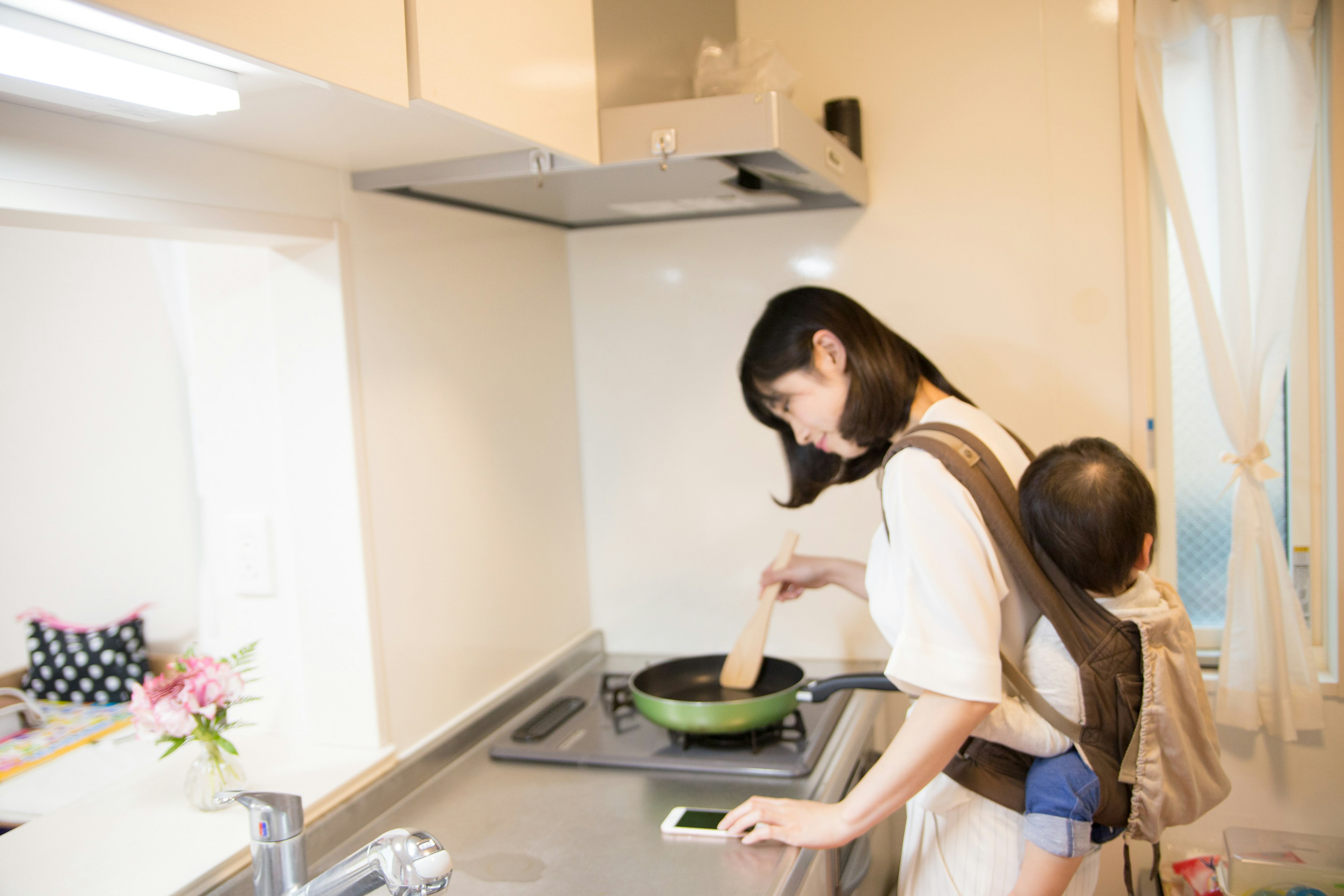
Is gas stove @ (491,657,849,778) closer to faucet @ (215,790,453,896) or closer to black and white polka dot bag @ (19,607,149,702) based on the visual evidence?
faucet @ (215,790,453,896)

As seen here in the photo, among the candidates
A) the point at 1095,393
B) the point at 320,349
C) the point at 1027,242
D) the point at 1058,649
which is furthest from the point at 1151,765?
the point at 320,349

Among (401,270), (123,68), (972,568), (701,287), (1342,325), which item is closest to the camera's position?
(123,68)

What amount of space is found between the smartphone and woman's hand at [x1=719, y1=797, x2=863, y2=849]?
0.04 ft

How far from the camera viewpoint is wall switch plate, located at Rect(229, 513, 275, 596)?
1500 millimetres

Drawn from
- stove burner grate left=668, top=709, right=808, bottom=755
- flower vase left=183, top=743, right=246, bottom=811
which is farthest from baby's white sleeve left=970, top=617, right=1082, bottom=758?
flower vase left=183, top=743, right=246, bottom=811

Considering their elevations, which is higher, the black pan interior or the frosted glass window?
the frosted glass window

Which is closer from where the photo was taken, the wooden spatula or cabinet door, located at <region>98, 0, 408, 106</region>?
cabinet door, located at <region>98, 0, 408, 106</region>

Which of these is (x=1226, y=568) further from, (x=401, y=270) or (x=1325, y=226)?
(x=401, y=270)

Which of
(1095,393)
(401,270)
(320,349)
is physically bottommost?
(1095,393)

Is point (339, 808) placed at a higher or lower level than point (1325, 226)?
lower

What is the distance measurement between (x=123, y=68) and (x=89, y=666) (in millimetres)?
1484

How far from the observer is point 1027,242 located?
189 cm

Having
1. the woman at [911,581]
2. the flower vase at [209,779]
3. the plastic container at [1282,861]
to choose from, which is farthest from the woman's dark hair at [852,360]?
the plastic container at [1282,861]

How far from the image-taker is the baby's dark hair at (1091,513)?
43.0 inches
